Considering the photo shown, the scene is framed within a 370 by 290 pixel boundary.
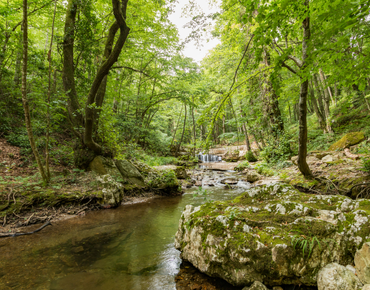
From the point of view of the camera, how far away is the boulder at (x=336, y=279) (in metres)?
1.69

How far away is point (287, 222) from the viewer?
8.52 feet

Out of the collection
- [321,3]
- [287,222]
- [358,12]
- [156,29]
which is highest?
[156,29]

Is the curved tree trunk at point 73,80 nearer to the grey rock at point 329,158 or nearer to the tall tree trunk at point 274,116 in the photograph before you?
the tall tree trunk at point 274,116

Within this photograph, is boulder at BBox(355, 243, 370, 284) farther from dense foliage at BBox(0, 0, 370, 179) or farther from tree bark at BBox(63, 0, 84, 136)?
tree bark at BBox(63, 0, 84, 136)

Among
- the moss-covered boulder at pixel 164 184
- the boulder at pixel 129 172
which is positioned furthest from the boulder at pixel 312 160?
the boulder at pixel 129 172

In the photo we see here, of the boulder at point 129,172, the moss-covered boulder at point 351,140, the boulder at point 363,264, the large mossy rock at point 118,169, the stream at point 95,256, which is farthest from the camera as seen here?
the moss-covered boulder at point 351,140

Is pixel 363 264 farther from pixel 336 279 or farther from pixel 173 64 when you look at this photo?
pixel 173 64

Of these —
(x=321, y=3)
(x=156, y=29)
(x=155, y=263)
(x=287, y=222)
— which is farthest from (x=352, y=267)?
(x=156, y=29)

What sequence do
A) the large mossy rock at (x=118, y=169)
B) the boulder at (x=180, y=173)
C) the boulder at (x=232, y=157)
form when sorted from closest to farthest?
1. the large mossy rock at (x=118, y=169)
2. the boulder at (x=180, y=173)
3. the boulder at (x=232, y=157)

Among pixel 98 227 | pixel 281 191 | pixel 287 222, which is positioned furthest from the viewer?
pixel 98 227

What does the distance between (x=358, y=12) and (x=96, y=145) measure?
7.88 meters

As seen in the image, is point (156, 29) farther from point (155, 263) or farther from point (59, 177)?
point (155, 263)

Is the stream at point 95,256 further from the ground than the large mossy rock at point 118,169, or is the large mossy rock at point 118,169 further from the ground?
the large mossy rock at point 118,169

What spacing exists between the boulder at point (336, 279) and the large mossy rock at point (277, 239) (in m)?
0.12
